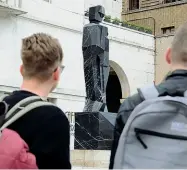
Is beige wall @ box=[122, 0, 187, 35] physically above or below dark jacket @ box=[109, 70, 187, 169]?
above

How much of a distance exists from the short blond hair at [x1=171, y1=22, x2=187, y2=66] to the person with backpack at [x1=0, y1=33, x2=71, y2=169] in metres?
0.54

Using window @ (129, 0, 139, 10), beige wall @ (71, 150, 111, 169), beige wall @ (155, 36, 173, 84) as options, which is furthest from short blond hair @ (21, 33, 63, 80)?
window @ (129, 0, 139, 10)

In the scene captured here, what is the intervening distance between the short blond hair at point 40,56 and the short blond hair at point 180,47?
534 millimetres

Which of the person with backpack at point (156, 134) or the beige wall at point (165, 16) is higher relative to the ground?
the beige wall at point (165, 16)

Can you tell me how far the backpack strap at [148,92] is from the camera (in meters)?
2.15

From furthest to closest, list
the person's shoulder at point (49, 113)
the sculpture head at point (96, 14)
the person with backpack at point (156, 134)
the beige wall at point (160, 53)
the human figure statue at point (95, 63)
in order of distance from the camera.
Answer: the beige wall at point (160, 53)
the sculpture head at point (96, 14)
the human figure statue at point (95, 63)
the person's shoulder at point (49, 113)
the person with backpack at point (156, 134)

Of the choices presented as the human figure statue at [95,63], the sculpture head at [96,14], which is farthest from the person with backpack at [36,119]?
the sculpture head at [96,14]

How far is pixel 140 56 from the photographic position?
2367 cm

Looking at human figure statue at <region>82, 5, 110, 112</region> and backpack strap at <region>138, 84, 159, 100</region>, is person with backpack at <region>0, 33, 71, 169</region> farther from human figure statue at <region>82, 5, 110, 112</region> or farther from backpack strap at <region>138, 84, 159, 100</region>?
human figure statue at <region>82, 5, 110, 112</region>

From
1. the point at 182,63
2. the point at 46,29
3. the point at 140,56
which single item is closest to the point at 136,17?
the point at 140,56

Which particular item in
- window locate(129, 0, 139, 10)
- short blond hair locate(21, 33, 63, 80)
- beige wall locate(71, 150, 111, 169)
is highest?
window locate(129, 0, 139, 10)

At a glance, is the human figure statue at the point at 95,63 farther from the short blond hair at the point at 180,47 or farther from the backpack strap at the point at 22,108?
the short blond hair at the point at 180,47

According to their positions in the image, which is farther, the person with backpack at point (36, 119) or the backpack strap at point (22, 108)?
the backpack strap at point (22, 108)

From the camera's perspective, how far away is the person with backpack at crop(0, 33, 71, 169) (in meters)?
2.19
